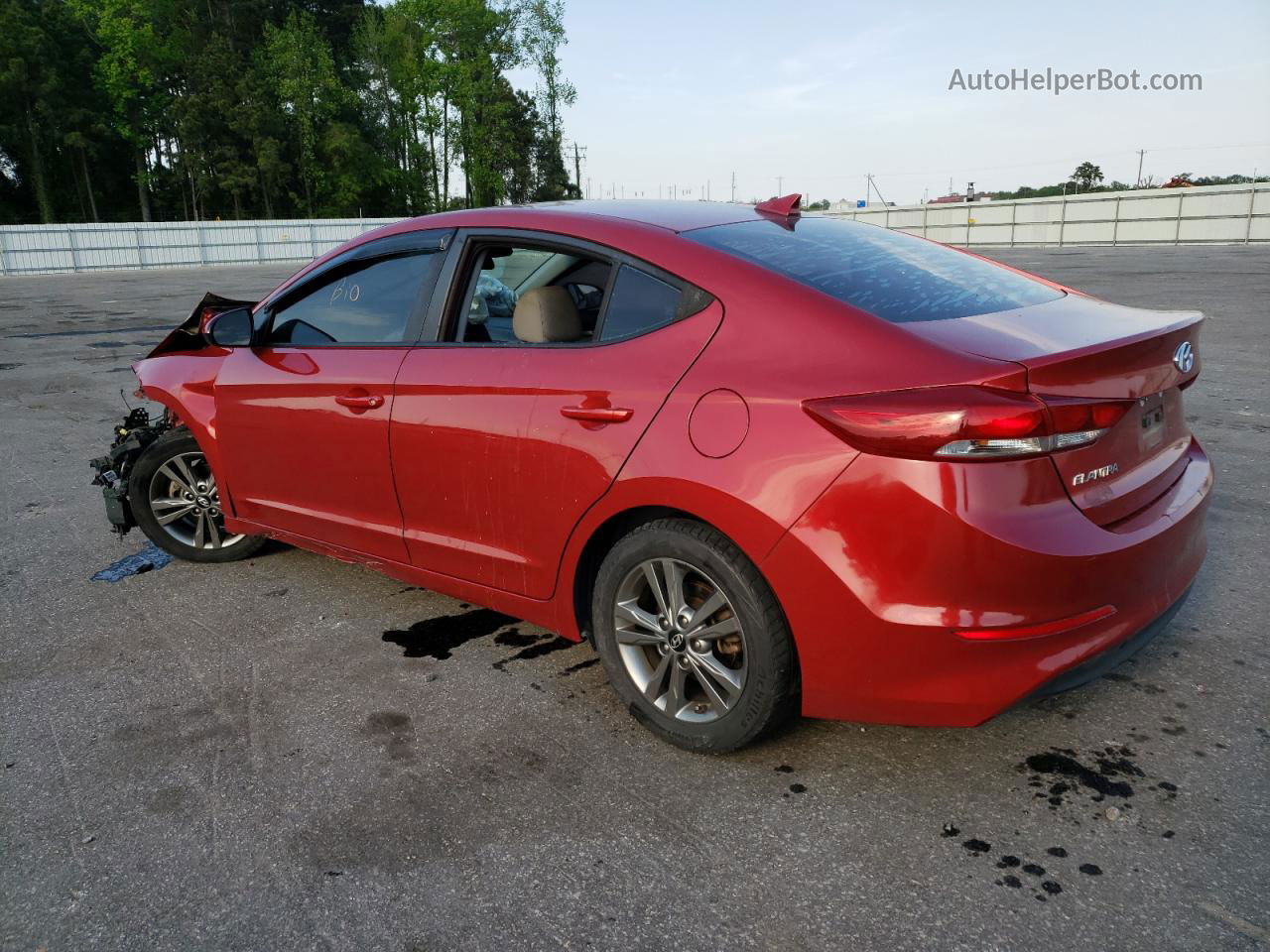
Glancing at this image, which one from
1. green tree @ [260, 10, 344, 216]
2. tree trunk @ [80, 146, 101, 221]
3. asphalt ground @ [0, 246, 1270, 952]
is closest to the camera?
asphalt ground @ [0, 246, 1270, 952]

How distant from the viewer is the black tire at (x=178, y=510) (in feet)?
15.3

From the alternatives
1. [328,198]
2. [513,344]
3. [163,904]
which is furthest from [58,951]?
[328,198]

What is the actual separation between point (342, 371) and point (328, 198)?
70264mm

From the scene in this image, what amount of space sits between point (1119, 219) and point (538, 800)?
41.9 metres

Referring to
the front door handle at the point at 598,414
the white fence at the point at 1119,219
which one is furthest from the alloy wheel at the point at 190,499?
the white fence at the point at 1119,219

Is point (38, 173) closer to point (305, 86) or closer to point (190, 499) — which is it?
point (305, 86)

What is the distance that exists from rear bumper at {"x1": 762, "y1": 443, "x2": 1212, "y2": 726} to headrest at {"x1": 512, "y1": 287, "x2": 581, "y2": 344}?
42.2 inches

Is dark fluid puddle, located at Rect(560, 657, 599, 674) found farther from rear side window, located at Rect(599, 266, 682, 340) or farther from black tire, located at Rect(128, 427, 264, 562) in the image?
black tire, located at Rect(128, 427, 264, 562)

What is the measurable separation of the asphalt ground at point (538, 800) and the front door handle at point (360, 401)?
924mm

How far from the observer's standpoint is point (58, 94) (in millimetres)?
60656

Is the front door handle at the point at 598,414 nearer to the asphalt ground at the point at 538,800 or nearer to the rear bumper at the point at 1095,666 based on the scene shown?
the asphalt ground at the point at 538,800

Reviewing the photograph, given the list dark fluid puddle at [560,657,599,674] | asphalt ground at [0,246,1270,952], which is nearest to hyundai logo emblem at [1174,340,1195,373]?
asphalt ground at [0,246,1270,952]

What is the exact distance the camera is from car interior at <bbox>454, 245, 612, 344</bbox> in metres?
3.09

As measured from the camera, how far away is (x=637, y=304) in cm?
293
